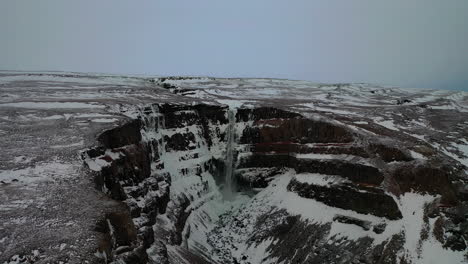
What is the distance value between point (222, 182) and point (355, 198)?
74.7ft

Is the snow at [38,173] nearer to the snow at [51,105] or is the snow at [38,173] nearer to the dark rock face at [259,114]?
the snow at [51,105]

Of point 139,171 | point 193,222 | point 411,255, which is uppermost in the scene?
point 139,171

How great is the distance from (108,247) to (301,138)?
128ft

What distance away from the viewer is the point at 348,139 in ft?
166

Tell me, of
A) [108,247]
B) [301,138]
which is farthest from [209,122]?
[108,247]

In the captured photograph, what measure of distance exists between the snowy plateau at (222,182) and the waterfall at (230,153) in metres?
0.17

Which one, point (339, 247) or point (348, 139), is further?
point (348, 139)

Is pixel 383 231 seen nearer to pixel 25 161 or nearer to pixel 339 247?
pixel 339 247

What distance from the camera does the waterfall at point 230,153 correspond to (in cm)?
6042

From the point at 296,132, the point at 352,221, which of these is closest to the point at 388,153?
the point at 352,221

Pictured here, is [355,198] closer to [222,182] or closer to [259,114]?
[222,182]

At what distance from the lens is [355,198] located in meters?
43.6

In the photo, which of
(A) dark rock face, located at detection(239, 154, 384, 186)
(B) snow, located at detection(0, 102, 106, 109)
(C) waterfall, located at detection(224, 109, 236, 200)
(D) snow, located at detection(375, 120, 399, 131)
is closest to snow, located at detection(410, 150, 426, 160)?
(A) dark rock face, located at detection(239, 154, 384, 186)

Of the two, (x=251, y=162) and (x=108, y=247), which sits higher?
(x=108, y=247)
